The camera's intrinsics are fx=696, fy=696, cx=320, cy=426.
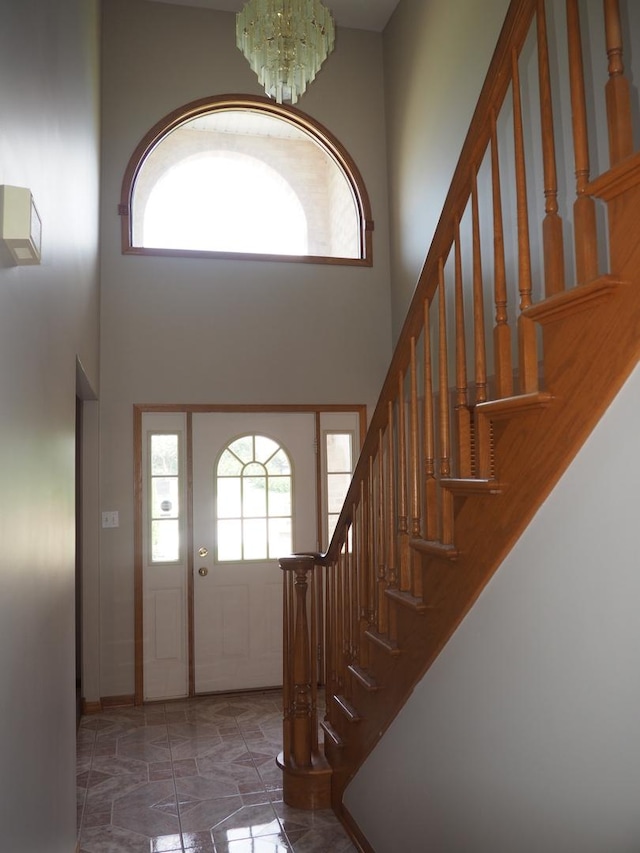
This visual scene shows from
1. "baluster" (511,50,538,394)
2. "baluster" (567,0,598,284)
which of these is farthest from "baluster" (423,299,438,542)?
"baluster" (567,0,598,284)

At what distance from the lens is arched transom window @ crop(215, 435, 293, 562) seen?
517 cm

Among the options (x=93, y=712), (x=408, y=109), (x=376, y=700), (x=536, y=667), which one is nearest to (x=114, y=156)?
(x=408, y=109)

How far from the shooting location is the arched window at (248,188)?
17.6ft

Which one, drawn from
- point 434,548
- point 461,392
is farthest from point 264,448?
point 461,392

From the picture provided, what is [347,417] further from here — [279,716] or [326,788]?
[326,788]

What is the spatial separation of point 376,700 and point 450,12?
4238mm

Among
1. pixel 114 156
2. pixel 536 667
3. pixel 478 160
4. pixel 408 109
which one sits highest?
pixel 408 109

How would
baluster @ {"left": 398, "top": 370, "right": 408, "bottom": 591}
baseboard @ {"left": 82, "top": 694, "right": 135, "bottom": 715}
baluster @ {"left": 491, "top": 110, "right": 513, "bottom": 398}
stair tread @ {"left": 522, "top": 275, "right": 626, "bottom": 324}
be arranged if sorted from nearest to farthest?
stair tread @ {"left": 522, "top": 275, "right": 626, "bottom": 324} → baluster @ {"left": 491, "top": 110, "right": 513, "bottom": 398} → baluster @ {"left": 398, "top": 370, "right": 408, "bottom": 591} → baseboard @ {"left": 82, "top": 694, "right": 135, "bottom": 715}

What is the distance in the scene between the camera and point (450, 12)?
454 cm

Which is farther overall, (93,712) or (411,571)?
(93,712)

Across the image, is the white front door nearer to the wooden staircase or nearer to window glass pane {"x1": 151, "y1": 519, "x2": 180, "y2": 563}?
window glass pane {"x1": 151, "y1": 519, "x2": 180, "y2": 563}

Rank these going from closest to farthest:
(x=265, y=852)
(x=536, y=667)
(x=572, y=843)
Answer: (x=572, y=843) → (x=536, y=667) → (x=265, y=852)

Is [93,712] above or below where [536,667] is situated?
below

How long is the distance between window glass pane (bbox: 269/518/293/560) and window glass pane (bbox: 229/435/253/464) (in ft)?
1.65
